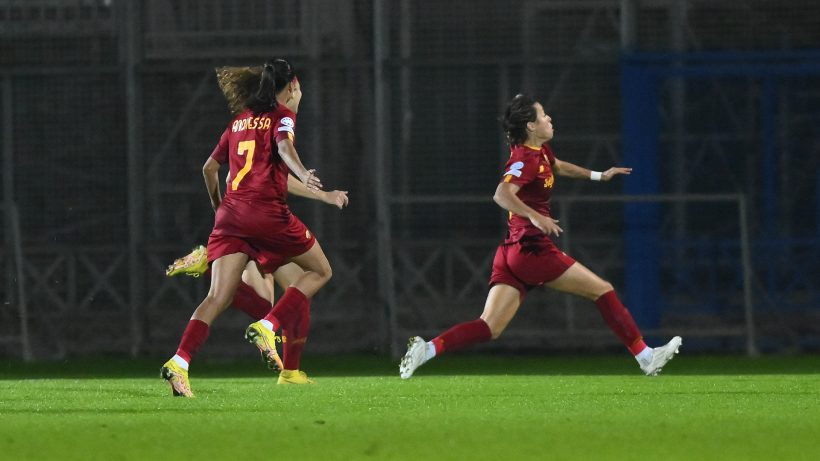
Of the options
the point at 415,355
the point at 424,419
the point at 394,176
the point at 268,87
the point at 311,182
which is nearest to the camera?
the point at 424,419

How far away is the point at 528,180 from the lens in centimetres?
784

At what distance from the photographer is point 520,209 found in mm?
7703

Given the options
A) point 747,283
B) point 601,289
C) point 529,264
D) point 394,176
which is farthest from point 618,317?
point 394,176

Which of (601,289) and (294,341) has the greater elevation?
(601,289)

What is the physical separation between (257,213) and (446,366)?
3.81 metres

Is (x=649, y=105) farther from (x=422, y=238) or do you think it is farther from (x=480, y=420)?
(x=480, y=420)

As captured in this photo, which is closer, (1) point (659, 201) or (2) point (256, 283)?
(2) point (256, 283)

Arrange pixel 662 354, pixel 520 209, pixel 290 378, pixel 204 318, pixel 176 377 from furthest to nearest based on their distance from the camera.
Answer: pixel 662 354
pixel 290 378
pixel 520 209
pixel 204 318
pixel 176 377

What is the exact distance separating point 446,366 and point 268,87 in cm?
400

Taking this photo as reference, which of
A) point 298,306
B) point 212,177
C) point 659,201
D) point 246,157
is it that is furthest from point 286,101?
point 659,201

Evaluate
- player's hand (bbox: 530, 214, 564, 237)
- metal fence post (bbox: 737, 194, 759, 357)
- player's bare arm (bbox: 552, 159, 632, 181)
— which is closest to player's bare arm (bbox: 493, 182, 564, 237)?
player's hand (bbox: 530, 214, 564, 237)

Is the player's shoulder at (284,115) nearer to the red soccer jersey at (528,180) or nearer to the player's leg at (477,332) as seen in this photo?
the red soccer jersey at (528,180)

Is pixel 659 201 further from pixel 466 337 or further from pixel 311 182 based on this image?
pixel 311 182

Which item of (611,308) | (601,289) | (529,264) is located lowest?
(611,308)
